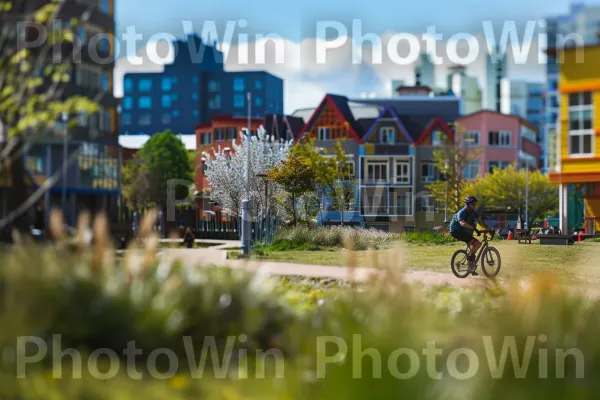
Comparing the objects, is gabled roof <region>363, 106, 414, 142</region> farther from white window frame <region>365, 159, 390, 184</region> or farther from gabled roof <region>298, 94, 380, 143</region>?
white window frame <region>365, 159, 390, 184</region>

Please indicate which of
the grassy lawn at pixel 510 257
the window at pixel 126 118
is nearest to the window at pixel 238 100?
the window at pixel 126 118

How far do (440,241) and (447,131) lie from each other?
367cm

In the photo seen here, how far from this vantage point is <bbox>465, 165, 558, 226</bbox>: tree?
11.2 meters

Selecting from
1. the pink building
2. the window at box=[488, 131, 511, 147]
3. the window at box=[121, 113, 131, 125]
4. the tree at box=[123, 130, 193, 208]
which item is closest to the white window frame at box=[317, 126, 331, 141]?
the tree at box=[123, 130, 193, 208]

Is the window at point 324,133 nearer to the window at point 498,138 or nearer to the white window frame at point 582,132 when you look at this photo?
the white window frame at point 582,132

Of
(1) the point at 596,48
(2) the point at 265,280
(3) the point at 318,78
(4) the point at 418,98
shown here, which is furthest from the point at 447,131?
(2) the point at 265,280

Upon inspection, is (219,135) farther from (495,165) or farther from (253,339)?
(253,339)

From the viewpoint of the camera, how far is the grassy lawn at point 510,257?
961cm

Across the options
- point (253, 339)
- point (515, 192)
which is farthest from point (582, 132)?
point (253, 339)

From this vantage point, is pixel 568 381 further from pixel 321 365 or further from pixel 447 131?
pixel 447 131

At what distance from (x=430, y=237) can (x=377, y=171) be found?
1.59 m

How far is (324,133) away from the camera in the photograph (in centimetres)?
1127

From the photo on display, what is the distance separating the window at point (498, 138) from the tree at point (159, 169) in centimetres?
487

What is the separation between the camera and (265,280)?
562 centimetres
